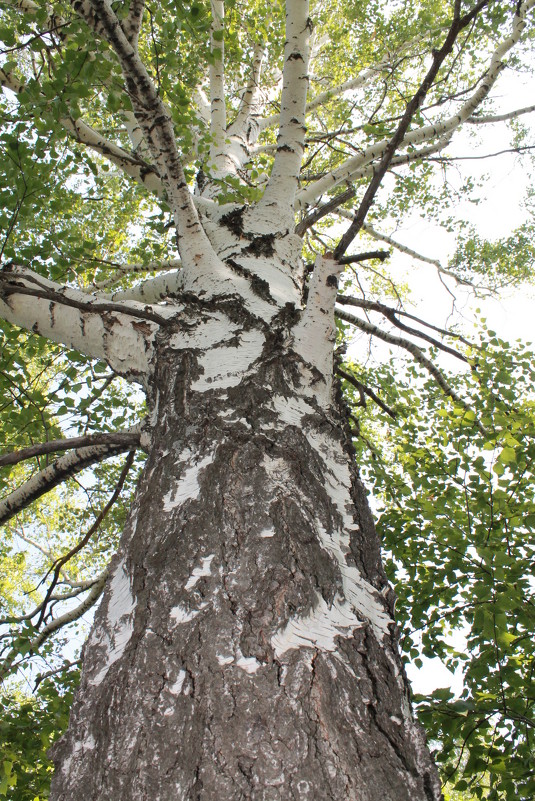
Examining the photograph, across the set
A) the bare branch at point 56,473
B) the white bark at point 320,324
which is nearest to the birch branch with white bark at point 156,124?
the white bark at point 320,324

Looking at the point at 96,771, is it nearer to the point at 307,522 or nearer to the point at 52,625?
→ the point at 307,522

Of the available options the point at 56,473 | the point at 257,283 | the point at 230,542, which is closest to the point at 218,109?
the point at 257,283

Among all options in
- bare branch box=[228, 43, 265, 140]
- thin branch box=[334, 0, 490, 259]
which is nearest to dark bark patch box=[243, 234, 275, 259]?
thin branch box=[334, 0, 490, 259]

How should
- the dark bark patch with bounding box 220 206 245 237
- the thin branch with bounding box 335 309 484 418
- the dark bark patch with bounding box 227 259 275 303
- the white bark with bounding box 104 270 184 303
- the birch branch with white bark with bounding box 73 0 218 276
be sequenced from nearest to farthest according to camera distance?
1. the birch branch with white bark with bounding box 73 0 218 276
2. the dark bark patch with bounding box 227 259 275 303
3. the dark bark patch with bounding box 220 206 245 237
4. the white bark with bounding box 104 270 184 303
5. the thin branch with bounding box 335 309 484 418

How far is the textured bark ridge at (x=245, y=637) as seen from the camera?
89cm

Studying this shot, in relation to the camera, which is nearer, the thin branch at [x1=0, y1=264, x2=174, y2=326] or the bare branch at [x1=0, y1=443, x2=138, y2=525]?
the thin branch at [x1=0, y1=264, x2=174, y2=326]

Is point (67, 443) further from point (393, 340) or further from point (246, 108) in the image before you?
point (246, 108)

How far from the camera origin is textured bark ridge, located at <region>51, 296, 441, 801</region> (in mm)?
894

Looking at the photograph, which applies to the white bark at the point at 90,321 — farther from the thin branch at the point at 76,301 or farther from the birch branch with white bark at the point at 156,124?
the birch branch with white bark at the point at 156,124

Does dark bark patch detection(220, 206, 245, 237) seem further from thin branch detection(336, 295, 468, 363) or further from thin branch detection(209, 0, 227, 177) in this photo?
thin branch detection(209, 0, 227, 177)

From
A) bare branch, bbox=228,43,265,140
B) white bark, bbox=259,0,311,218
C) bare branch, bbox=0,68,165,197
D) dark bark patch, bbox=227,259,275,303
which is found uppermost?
bare branch, bbox=228,43,265,140

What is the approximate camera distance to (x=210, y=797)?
84cm

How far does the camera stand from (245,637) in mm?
1049

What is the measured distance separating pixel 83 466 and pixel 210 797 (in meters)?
Answer: 1.86
